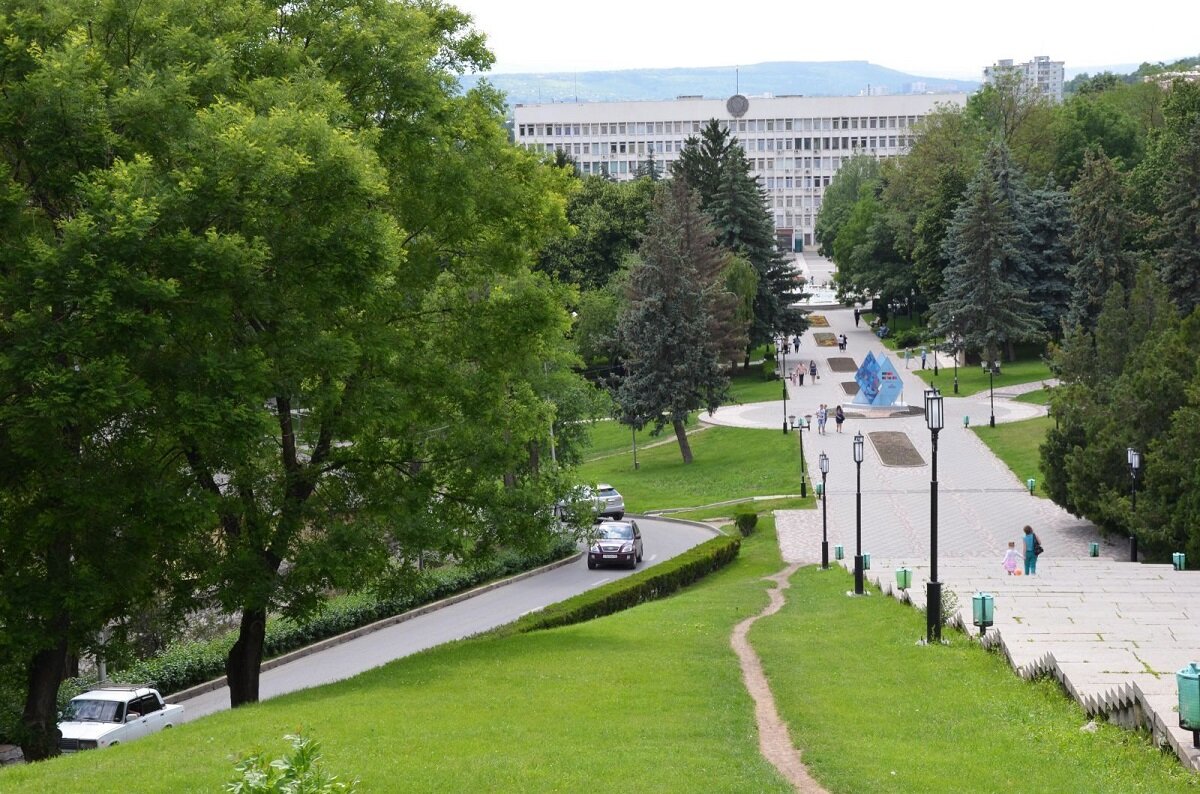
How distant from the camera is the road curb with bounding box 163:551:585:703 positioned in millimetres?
26469

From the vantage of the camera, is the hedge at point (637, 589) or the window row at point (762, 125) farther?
the window row at point (762, 125)

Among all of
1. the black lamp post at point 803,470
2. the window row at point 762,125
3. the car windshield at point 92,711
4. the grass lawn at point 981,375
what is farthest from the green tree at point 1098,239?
the window row at point 762,125

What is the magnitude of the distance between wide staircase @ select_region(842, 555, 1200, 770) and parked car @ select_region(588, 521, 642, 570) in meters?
10.4

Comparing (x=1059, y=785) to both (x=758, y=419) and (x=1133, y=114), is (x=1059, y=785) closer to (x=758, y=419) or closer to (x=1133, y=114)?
(x=758, y=419)

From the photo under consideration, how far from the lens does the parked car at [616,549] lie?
3891 cm

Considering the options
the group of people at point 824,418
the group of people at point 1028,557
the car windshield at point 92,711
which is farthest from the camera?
the group of people at point 824,418

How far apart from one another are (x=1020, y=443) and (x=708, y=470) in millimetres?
12193

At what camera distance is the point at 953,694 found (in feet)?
48.9

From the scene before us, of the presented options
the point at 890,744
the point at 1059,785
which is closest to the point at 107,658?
the point at 890,744

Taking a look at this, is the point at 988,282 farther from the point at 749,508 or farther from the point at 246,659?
the point at 246,659

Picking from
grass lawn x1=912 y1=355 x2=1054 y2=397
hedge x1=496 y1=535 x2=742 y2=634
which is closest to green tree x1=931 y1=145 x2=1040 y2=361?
grass lawn x1=912 y1=355 x2=1054 y2=397

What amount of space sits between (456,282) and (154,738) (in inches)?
365

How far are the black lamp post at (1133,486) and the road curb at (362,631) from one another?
51.3 ft

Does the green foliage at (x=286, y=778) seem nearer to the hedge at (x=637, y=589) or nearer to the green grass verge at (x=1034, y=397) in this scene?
the hedge at (x=637, y=589)
